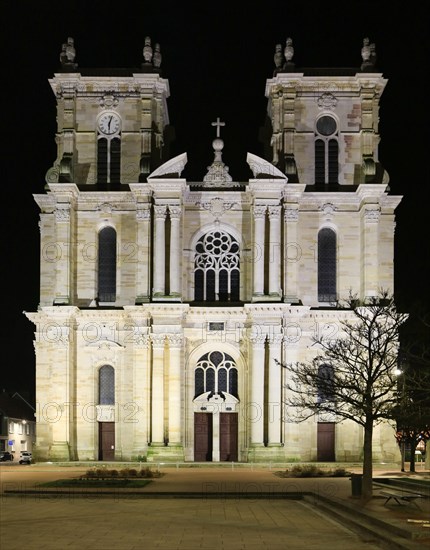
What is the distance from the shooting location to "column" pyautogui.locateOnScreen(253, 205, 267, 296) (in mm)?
53688

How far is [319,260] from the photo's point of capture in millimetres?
56094

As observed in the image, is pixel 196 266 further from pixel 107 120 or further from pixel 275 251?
pixel 107 120

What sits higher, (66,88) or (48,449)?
(66,88)

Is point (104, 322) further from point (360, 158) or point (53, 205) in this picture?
point (360, 158)

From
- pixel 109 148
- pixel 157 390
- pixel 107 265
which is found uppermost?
pixel 109 148

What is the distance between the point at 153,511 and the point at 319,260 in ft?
98.8

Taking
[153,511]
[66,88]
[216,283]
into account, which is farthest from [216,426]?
[153,511]

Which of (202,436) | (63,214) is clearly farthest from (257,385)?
(63,214)

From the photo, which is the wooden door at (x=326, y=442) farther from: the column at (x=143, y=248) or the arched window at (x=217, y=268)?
the column at (x=143, y=248)

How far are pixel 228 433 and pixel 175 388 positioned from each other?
4.58m

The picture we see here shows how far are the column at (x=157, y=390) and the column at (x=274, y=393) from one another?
5957 mm

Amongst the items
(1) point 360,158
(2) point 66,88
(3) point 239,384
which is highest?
(2) point 66,88

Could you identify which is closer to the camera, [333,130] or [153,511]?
[153,511]

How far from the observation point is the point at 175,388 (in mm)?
53156
